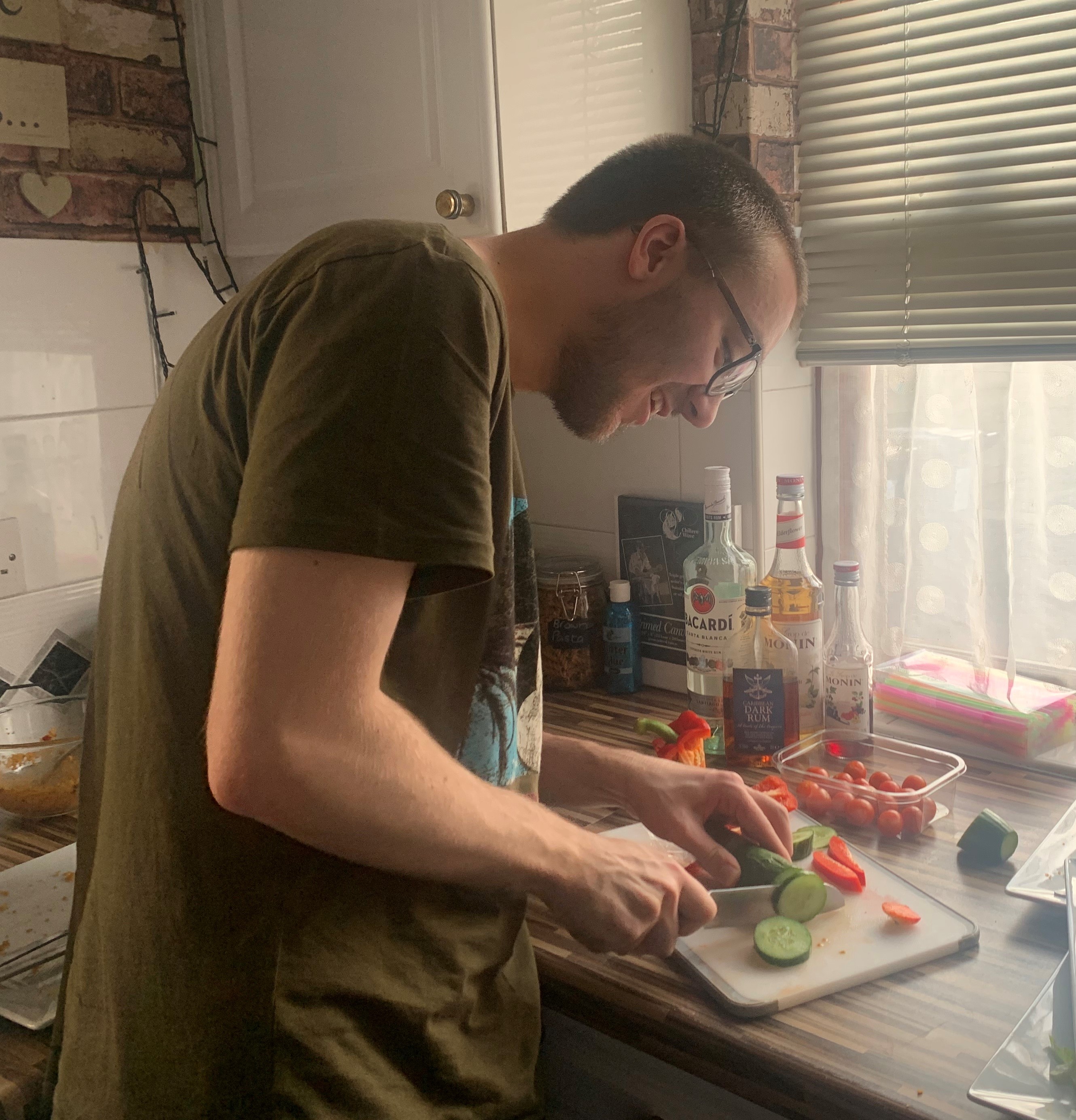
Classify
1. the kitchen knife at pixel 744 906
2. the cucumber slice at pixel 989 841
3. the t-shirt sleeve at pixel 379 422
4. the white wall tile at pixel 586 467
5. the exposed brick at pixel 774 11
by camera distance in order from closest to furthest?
the t-shirt sleeve at pixel 379 422 → the kitchen knife at pixel 744 906 → the cucumber slice at pixel 989 841 → the exposed brick at pixel 774 11 → the white wall tile at pixel 586 467

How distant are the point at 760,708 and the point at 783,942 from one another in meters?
0.46

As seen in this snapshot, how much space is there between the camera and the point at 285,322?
28.1 inches

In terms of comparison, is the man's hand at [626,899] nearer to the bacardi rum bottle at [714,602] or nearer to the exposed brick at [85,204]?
the bacardi rum bottle at [714,602]

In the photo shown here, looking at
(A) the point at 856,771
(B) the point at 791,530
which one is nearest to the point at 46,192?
(B) the point at 791,530

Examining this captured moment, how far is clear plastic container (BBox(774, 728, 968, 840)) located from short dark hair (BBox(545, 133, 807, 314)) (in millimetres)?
590

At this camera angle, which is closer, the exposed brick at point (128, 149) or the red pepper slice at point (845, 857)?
the red pepper slice at point (845, 857)

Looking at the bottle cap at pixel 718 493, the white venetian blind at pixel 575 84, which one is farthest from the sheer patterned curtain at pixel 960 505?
the white venetian blind at pixel 575 84

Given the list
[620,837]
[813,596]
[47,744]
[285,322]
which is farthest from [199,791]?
[813,596]

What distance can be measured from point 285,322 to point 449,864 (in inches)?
15.1

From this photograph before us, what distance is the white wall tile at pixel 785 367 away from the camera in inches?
60.9

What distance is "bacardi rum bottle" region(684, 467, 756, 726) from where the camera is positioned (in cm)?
148

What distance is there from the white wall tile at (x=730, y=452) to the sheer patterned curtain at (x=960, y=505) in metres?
0.15

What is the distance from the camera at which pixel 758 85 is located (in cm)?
148

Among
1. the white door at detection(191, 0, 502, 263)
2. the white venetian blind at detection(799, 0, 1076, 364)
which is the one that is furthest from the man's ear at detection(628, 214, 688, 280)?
the white venetian blind at detection(799, 0, 1076, 364)
